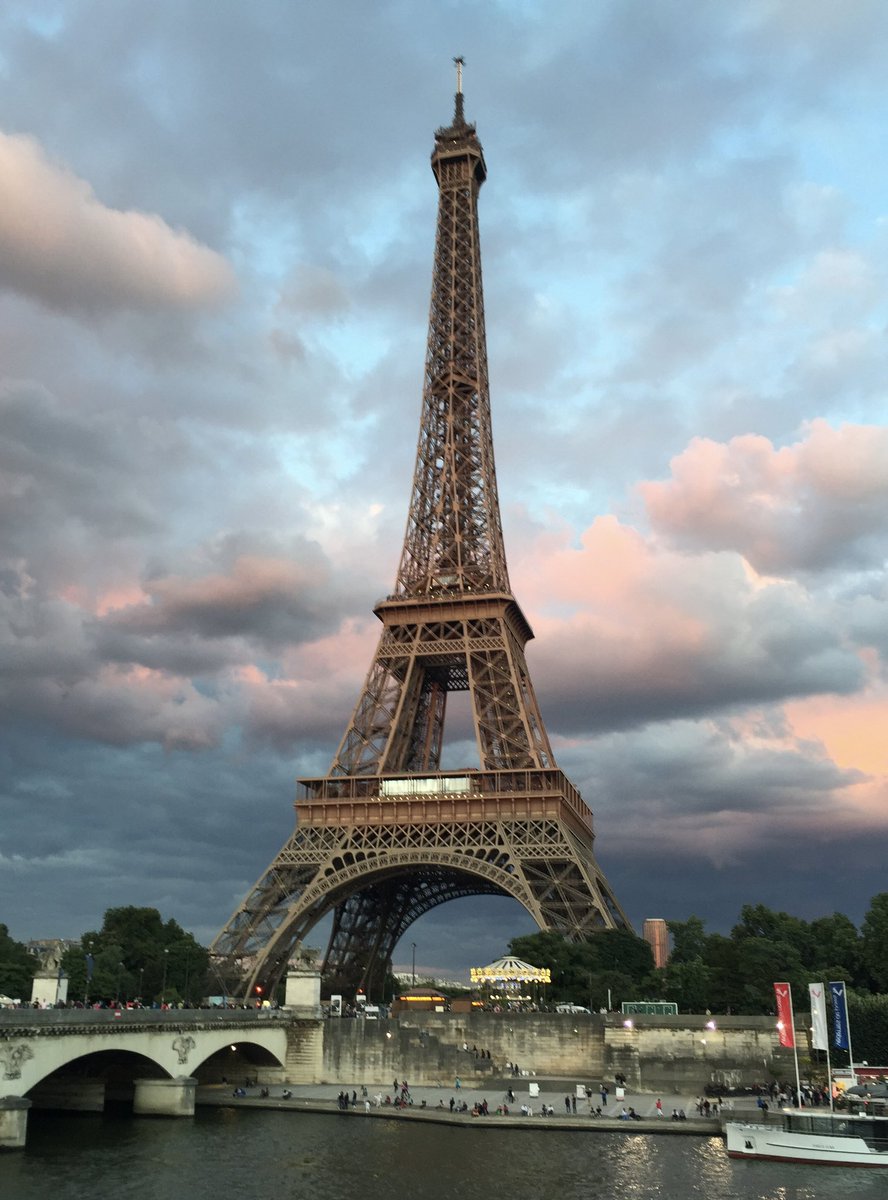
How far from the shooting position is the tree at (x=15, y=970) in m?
90.3

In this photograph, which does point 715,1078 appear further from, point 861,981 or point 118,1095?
point 118,1095

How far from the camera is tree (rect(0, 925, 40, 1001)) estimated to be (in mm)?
90312

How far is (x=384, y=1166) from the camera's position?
4388 cm

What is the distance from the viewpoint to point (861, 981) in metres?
80.6

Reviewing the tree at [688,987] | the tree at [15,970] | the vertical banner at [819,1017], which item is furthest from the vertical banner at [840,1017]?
the tree at [15,970]

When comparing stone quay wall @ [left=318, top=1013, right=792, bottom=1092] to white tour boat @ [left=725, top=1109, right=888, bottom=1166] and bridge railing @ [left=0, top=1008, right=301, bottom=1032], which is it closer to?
bridge railing @ [left=0, top=1008, right=301, bottom=1032]

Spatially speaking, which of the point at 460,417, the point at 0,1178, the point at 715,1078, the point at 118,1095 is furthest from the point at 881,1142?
the point at 460,417

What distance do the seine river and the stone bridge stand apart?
3055mm

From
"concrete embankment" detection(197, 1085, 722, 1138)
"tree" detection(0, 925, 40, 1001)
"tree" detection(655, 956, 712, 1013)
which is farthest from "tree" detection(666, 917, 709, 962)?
"tree" detection(0, 925, 40, 1001)

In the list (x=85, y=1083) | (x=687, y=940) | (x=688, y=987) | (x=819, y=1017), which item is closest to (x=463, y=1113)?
(x=819, y=1017)

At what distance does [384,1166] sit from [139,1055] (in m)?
19.5

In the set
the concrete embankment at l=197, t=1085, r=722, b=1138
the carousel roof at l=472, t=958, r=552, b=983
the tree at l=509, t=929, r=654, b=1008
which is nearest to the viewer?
the concrete embankment at l=197, t=1085, r=722, b=1138

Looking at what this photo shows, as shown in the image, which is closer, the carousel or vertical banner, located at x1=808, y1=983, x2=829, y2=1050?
vertical banner, located at x1=808, y1=983, x2=829, y2=1050

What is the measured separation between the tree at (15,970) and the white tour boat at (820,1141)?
64.2 m
